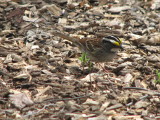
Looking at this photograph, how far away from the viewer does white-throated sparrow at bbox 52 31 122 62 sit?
7371 mm

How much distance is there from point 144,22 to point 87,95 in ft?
13.8

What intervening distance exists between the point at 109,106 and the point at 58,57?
245 centimetres

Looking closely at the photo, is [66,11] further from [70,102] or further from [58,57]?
[70,102]

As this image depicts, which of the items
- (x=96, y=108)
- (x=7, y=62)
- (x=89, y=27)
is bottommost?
(x=96, y=108)

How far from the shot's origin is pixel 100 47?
759cm

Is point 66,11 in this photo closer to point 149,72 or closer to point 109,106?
point 149,72

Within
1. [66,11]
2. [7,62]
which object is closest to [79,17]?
[66,11]

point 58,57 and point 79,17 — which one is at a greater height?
point 79,17

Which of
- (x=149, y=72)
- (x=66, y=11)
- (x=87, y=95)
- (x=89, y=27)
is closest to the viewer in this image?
(x=87, y=95)

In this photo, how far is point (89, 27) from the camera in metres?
9.11

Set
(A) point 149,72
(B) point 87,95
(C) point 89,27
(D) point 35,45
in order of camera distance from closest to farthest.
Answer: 1. (B) point 87,95
2. (A) point 149,72
3. (D) point 35,45
4. (C) point 89,27

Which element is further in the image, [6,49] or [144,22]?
[144,22]

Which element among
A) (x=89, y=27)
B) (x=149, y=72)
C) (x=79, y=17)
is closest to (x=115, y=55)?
(x=149, y=72)

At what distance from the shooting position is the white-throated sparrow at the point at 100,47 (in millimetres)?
7371
